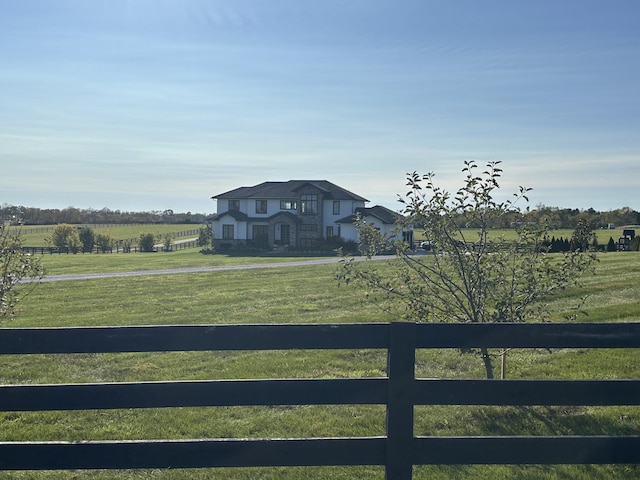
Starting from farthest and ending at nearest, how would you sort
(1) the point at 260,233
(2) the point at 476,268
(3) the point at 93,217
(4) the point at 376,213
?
(3) the point at 93,217 < (1) the point at 260,233 < (4) the point at 376,213 < (2) the point at 476,268

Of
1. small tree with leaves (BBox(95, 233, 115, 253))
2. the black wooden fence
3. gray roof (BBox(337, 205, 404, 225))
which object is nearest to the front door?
gray roof (BBox(337, 205, 404, 225))

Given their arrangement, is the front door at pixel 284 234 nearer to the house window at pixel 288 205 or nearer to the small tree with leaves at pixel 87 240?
the house window at pixel 288 205

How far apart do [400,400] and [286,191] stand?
→ 6473cm

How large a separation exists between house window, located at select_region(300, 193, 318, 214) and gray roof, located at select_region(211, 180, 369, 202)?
1.15m

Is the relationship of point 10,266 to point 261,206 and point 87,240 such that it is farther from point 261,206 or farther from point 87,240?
point 87,240

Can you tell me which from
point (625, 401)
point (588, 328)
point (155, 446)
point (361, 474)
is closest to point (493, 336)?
point (588, 328)

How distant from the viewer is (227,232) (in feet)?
222

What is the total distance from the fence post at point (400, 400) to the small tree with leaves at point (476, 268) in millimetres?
3920

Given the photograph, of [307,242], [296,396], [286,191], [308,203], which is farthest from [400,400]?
[286,191]

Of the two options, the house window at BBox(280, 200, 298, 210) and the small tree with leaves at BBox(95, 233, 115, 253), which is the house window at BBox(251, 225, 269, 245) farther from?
the small tree with leaves at BBox(95, 233, 115, 253)

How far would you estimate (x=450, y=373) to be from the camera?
31.5 ft

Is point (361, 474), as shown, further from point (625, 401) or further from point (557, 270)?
point (557, 270)

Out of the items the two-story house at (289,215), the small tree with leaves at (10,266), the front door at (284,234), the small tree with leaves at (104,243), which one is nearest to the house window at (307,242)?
the two-story house at (289,215)

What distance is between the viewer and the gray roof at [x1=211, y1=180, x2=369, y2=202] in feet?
215
